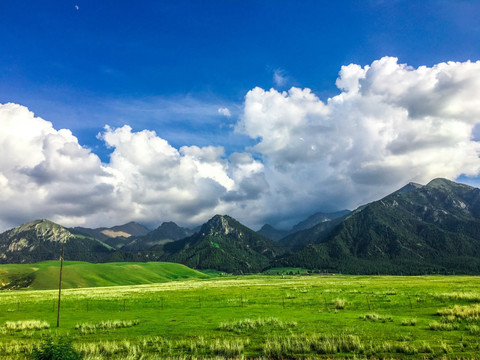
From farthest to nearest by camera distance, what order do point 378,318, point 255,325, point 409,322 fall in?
point 378,318
point 255,325
point 409,322

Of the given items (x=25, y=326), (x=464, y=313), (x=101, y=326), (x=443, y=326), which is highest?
(x=443, y=326)

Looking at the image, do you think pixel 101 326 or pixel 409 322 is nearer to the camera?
pixel 409 322

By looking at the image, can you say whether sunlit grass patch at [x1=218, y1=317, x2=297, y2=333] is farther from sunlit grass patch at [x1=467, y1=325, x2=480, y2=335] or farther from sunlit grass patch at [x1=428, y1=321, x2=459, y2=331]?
sunlit grass patch at [x1=467, y1=325, x2=480, y2=335]

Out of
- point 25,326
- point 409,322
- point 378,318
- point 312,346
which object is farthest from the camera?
point 25,326

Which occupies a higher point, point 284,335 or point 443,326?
point 443,326

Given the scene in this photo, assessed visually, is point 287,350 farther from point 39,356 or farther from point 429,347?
point 39,356

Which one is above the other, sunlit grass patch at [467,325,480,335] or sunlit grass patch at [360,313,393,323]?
sunlit grass patch at [467,325,480,335]

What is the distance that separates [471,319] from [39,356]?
136 ft

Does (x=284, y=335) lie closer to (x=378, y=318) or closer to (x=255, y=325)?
(x=255, y=325)

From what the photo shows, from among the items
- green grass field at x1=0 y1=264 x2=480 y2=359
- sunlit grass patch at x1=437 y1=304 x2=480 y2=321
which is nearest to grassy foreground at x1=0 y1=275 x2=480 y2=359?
green grass field at x1=0 y1=264 x2=480 y2=359

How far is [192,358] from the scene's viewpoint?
21297mm

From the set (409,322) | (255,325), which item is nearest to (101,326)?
(255,325)

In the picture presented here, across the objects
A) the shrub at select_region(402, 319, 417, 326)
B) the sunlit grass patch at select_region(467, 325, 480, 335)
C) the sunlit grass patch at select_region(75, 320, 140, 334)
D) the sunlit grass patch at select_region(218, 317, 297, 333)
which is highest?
the sunlit grass patch at select_region(467, 325, 480, 335)

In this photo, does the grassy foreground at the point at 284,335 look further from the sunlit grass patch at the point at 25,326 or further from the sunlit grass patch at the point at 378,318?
the sunlit grass patch at the point at 378,318
